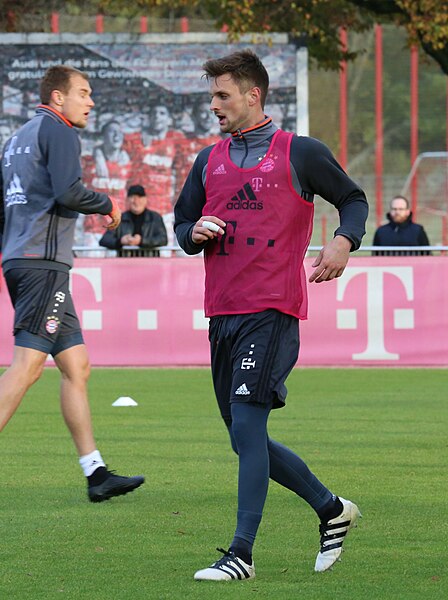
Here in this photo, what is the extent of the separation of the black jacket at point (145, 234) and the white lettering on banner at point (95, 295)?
52 cm

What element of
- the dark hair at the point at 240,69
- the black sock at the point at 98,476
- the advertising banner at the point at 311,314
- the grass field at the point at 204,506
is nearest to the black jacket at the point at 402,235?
the advertising banner at the point at 311,314

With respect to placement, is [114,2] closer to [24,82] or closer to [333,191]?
[24,82]

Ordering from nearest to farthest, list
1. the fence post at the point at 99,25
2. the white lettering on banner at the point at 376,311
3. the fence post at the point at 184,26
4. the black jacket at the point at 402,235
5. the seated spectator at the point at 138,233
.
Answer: the white lettering on banner at the point at 376,311 < the seated spectator at the point at 138,233 < the black jacket at the point at 402,235 < the fence post at the point at 99,25 < the fence post at the point at 184,26

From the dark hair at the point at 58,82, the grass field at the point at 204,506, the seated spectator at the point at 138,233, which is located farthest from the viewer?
the seated spectator at the point at 138,233

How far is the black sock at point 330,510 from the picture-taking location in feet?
19.6

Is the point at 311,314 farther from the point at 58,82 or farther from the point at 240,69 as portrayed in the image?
the point at 240,69

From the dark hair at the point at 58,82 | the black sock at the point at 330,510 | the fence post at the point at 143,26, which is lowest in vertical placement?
the black sock at the point at 330,510

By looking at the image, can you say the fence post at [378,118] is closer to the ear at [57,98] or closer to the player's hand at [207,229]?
the ear at [57,98]

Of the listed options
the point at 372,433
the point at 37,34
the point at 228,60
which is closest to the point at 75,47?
the point at 37,34

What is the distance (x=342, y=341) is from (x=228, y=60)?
11.0 metres

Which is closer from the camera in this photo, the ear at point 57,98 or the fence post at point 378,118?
the ear at point 57,98

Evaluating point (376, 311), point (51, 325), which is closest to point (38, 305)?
point (51, 325)

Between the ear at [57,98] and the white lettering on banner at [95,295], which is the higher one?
the ear at [57,98]

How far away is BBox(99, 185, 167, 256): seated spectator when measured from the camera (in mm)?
17203
